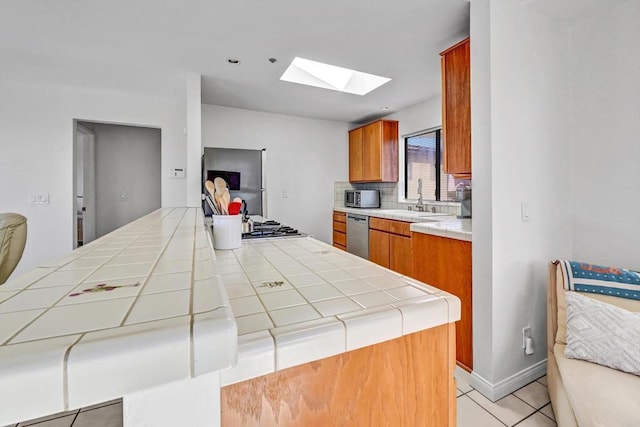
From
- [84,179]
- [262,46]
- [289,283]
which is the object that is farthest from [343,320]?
[84,179]

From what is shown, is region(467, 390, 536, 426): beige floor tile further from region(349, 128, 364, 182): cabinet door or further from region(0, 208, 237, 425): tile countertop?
region(349, 128, 364, 182): cabinet door

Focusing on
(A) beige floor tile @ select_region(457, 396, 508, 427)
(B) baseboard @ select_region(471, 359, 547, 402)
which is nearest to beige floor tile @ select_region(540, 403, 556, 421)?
(B) baseboard @ select_region(471, 359, 547, 402)

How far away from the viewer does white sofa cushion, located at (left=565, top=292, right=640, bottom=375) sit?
4.06 feet

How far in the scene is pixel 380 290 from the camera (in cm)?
75

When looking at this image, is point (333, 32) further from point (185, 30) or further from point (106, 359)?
point (106, 359)

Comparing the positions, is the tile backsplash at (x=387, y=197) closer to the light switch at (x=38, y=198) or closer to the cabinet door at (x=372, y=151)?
the cabinet door at (x=372, y=151)

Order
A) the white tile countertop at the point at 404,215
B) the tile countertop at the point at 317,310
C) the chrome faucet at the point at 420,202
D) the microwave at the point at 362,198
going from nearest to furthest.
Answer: the tile countertop at the point at 317,310
the white tile countertop at the point at 404,215
the chrome faucet at the point at 420,202
the microwave at the point at 362,198

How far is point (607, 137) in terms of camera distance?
5.88 ft

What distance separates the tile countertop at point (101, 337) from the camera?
262 millimetres

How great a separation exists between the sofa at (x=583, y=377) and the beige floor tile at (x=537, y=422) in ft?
0.22

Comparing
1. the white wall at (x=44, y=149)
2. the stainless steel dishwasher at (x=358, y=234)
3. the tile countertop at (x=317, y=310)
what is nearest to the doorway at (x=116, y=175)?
the white wall at (x=44, y=149)

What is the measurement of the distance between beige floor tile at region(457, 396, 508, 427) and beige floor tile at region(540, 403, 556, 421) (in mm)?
287

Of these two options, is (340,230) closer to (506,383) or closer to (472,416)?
(506,383)

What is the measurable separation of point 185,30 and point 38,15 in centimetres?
91
